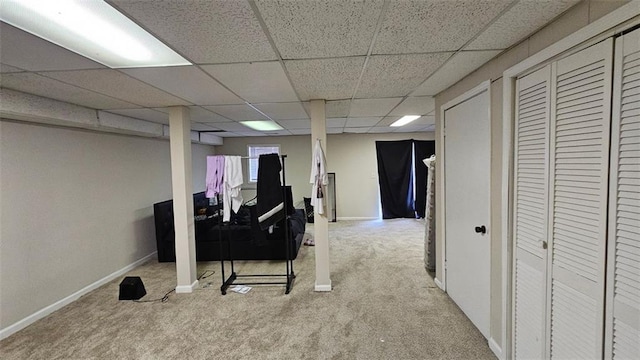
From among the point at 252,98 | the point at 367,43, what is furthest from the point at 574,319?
the point at 252,98

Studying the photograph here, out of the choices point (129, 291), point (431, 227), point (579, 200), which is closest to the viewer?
point (579, 200)

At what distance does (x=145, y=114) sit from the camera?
134 inches

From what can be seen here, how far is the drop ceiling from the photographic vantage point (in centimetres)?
126

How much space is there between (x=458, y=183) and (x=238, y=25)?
2.25 meters

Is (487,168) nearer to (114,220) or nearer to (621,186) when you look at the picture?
(621,186)

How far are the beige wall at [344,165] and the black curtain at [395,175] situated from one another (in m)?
0.22

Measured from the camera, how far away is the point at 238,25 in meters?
1.37

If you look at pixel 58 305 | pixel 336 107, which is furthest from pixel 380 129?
pixel 58 305

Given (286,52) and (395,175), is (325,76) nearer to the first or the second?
(286,52)

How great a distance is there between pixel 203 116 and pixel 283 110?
1135 millimetres

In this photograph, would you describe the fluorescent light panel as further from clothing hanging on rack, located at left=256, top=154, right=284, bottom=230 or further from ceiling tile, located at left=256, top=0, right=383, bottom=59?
clothing hanging on rack, located at left=256, top=154, right=284, bottom=230

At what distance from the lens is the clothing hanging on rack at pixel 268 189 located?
2957mm

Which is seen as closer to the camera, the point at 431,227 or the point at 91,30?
the point at 91,30

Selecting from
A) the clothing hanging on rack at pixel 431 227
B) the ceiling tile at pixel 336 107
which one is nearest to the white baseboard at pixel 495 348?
the clothing hanging on rack at pixel 431 227
